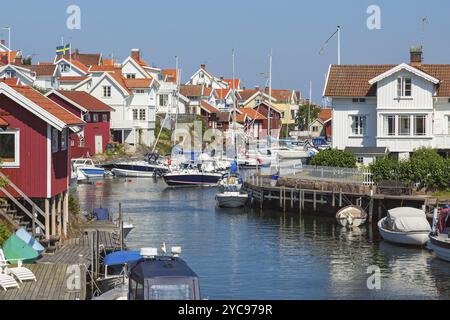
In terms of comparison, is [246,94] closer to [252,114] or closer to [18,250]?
[252,114]

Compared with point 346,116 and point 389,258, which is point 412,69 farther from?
point 389,258

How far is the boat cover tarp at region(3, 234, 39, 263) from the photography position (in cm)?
2867

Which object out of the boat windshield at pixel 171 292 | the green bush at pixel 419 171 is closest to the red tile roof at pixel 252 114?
the green bush at pixel 419 171

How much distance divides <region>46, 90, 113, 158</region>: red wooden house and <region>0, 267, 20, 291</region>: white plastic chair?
6237 centimetres

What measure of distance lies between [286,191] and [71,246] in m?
27.2

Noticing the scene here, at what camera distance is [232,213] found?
59.2 meters

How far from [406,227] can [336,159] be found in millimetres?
15356

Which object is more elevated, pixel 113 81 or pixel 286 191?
pixel 113 81

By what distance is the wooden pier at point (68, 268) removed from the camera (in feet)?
84.2

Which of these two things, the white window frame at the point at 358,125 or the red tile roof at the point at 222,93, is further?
the red tile roof at the point at 222,93

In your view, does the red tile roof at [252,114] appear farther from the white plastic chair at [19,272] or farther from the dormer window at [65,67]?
the white plastic chair at [19,272]

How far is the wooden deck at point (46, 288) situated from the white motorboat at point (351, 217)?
25.3m

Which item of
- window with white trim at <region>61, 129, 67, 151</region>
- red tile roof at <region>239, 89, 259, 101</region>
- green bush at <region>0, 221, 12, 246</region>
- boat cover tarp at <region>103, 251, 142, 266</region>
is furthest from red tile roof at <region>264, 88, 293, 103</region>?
boat cover tarp at <region>103, 251, 142, 266</region>
